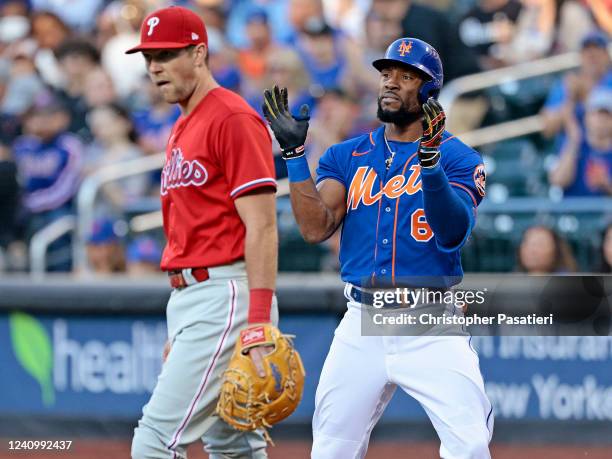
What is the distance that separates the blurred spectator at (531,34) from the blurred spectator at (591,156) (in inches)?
38.3

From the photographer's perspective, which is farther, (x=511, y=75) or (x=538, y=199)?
(x=511, y=75)

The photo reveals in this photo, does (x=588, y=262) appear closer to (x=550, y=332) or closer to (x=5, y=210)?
(x=550, y=332)

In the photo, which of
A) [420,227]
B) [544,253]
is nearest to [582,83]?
[544,253]

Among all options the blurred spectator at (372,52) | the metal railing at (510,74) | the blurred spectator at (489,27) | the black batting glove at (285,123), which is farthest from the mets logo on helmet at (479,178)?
the blurred spectator at (489,27)

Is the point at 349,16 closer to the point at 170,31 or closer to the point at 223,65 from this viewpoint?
the point at 223,65

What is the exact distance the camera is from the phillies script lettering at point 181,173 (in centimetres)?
442

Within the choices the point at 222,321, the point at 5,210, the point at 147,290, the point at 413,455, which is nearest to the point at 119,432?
the point at 147,290

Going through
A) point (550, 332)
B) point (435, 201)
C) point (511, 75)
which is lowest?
point (550, 332)

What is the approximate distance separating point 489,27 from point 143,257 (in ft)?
11.9

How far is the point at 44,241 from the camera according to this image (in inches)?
362

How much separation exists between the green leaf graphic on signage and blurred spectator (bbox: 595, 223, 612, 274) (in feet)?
13.0

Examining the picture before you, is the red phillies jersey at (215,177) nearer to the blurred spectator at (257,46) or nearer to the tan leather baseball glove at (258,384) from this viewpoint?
the tan leather baseball glove at (258,384)

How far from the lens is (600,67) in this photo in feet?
29.1

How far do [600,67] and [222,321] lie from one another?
18.1 feet
